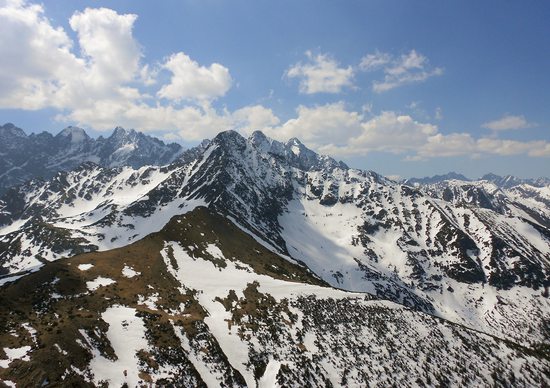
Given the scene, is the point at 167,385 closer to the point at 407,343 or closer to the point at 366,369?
the point at 366,369

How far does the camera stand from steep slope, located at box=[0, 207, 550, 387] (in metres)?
58.3

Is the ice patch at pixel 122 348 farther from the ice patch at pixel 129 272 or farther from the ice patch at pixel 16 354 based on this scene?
the ice patch at pixel 129 272

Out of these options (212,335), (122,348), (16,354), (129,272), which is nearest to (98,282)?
(129,272)

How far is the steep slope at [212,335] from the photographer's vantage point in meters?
58.3

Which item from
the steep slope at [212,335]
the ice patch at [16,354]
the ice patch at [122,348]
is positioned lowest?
the steep slope at [212,335]

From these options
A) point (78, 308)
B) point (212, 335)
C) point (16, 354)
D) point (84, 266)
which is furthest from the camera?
point (84, 266)

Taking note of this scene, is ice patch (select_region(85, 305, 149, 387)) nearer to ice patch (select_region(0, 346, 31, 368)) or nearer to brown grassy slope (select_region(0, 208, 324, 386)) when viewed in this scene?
brown grassy slope (select_region(0, 208, 324, 386))

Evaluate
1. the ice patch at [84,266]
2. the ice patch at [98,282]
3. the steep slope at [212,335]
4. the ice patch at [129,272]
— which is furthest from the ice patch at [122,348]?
the ice patch at [84,266]

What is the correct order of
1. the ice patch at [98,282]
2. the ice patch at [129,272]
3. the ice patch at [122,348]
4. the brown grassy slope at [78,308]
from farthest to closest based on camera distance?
the ice patch at [129,272]
the ice patch at [98,282]
the ice patch at [122,348]
the brown grassy slope at [78,308]

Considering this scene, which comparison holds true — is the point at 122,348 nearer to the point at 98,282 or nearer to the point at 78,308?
the point at 78,308

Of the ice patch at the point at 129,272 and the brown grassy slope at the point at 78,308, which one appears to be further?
the ice patch at the point at 129,272

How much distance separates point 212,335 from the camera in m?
75.6

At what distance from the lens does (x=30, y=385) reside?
160 feet

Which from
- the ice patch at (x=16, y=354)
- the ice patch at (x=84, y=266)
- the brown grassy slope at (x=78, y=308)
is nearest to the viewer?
the ice patch at (x=16, y=354)
